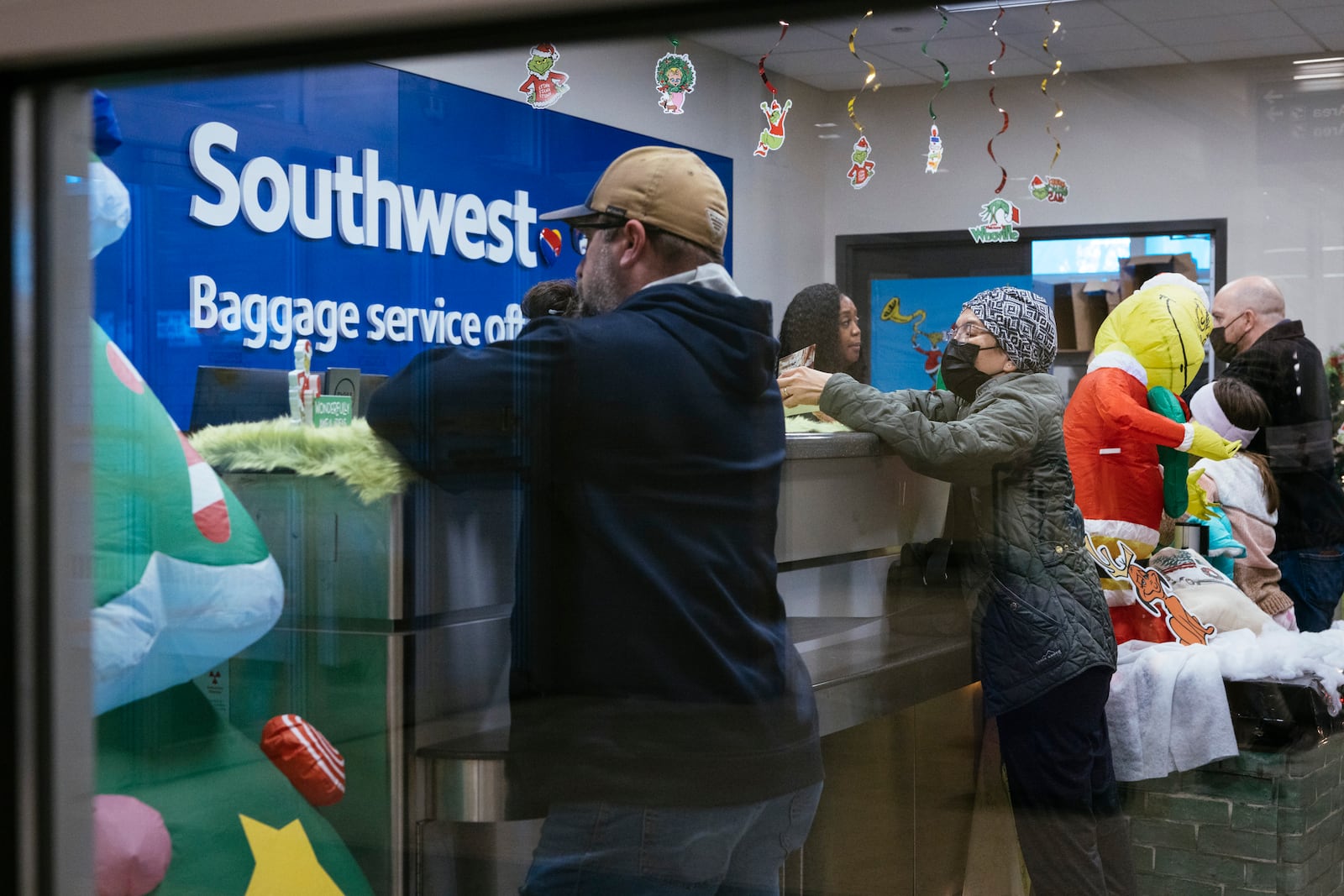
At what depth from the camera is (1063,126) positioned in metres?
1.28

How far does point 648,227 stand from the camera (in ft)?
4.50

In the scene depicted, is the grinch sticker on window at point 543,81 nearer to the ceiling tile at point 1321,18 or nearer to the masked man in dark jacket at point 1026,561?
the masked man in dark jacket at point 1026,561

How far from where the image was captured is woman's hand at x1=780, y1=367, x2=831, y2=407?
4.58 feet

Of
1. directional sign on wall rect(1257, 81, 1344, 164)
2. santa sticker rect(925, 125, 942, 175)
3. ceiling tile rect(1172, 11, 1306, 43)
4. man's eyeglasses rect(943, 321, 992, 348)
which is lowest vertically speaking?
man's eyeglasses rect(943, 321, 992, 348)

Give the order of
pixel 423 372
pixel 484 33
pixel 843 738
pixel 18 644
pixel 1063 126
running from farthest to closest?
1. pixel 843 738
2. pixel 423 372
3. pixel 1063 126
4. pixel 18 644
5. pixel 484 33

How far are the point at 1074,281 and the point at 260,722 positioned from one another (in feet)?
3.50

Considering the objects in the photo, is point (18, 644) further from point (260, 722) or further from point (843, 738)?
point (843, 738)

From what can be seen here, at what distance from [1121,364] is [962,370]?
17cm

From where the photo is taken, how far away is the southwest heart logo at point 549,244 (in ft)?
4.58

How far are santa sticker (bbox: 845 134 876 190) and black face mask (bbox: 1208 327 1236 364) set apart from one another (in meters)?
0.38

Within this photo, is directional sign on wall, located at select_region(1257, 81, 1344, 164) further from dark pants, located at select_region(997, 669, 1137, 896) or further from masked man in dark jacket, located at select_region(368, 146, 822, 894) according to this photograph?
dark pants, located at select_region(997, 669, 1137, 896)

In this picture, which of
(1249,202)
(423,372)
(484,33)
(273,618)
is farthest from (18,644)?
(1249,202)

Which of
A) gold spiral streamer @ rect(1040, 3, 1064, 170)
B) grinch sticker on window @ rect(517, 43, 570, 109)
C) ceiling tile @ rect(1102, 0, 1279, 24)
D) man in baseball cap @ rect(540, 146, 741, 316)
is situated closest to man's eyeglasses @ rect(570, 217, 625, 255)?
man in baseball cap @ rect(540, 146, 741, 316)

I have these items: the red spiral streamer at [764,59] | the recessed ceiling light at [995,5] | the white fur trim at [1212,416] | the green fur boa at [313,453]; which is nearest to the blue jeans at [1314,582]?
the white fur trim at [1212,416]
